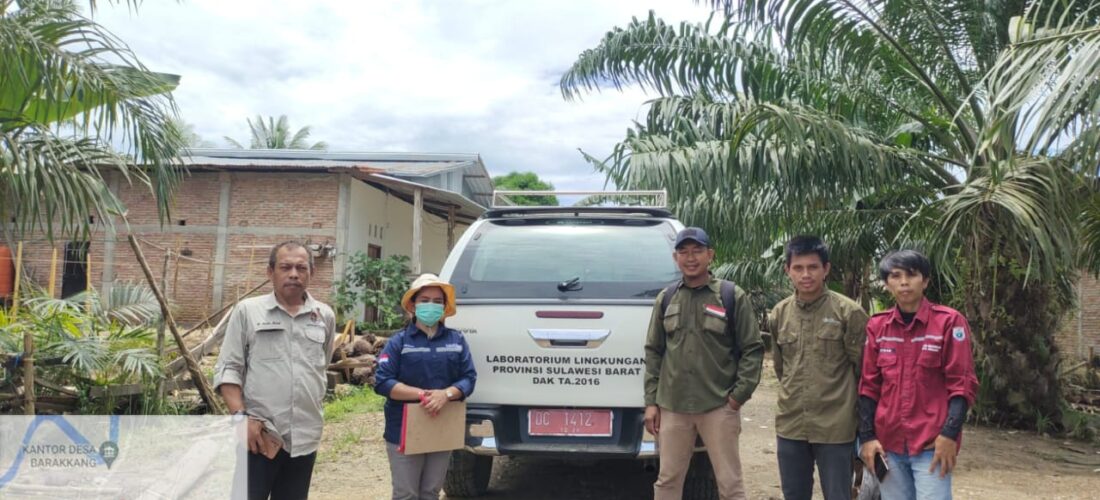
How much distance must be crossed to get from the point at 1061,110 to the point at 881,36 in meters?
4.41

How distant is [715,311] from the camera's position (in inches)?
145

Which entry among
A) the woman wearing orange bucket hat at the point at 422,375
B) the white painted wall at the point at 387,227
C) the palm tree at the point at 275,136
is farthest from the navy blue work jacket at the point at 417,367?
the palm tree at the point at 275,136

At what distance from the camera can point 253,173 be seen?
16.3 metres


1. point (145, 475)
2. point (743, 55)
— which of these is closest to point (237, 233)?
point (743, 55)

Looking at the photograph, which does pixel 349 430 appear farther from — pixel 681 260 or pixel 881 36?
pixel 881 36

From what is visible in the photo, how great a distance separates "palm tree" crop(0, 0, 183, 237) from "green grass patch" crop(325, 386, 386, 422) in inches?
147

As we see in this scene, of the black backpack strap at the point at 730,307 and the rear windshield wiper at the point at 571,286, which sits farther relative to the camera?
the rear windshield wiper at the point at 571,286

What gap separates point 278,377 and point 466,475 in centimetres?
203

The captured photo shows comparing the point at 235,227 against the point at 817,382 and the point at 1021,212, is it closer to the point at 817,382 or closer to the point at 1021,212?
the point at 1021,212

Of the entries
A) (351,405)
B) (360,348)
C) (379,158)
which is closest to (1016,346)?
(351,405)

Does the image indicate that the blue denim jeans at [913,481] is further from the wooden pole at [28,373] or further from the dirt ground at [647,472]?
the wooden pole at [28,373]

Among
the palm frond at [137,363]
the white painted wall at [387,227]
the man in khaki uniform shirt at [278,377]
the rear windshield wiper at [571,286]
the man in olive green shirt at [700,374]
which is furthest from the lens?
the white painted wall at [387,227]

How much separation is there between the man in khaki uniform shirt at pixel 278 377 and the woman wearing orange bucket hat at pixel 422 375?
1.30 ft

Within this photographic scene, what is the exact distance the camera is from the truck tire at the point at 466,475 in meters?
4.86
